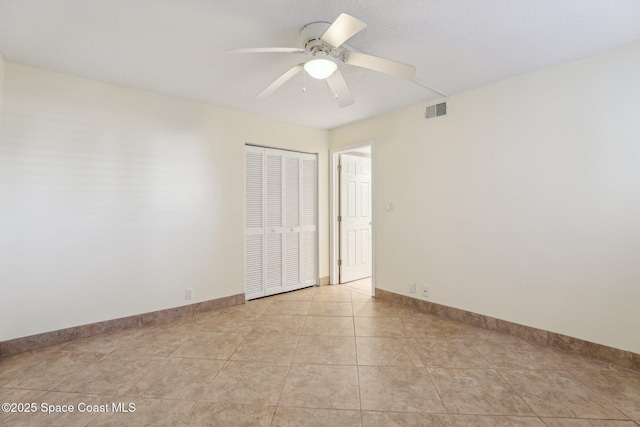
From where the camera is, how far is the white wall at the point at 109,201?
249 centimetres

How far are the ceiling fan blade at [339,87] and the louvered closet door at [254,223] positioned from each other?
6.49ft

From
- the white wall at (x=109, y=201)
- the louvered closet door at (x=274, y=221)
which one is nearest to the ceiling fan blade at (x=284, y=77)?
the white wall at (x=109, y=201)

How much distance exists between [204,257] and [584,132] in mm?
3949

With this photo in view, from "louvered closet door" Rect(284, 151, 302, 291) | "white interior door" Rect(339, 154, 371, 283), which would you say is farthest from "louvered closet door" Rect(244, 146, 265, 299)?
"white interior door" Rect(339, 154, 371, 283)

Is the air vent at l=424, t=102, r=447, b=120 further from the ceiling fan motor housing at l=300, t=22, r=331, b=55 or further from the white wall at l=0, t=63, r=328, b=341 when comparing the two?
the white wall at l=0, t=63, r=328, b=341

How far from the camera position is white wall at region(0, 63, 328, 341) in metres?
2.49

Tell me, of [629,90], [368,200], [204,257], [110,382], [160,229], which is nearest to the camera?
[110,382]

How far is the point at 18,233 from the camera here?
2.47 m

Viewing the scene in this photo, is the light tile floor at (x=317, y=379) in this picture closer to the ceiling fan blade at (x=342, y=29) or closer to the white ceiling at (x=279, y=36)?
the ceiling fan blade at (x=342, y=29)

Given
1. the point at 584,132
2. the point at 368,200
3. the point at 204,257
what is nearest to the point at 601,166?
the point at 584,132

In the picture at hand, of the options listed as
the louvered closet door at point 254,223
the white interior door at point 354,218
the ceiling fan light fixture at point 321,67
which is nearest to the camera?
the ceiling fan light fixture at point 321,67

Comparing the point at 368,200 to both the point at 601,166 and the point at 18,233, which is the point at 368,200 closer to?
the point at 601,166

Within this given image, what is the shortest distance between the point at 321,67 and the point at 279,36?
480 mm

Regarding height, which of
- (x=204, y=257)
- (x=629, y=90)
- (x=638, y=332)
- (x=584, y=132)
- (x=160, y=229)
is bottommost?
(x=638, y=332)
